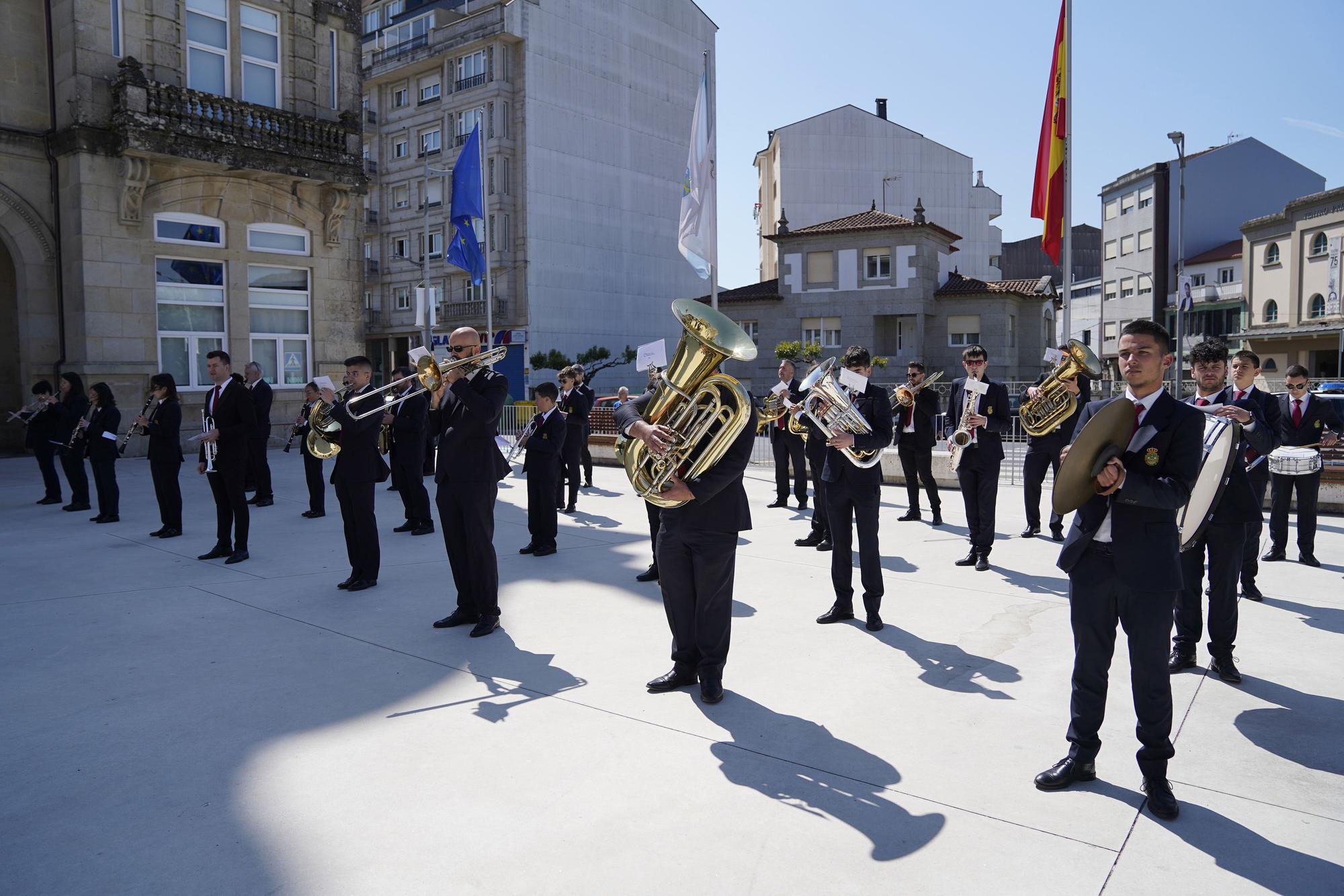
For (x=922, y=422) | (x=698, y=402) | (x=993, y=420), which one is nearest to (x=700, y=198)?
(x=922, y=422)

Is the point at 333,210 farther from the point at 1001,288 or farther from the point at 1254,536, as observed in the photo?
the point at 1001,288

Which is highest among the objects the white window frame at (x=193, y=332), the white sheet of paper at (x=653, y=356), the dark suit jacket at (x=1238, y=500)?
the white window frame at (x=193, y=332)

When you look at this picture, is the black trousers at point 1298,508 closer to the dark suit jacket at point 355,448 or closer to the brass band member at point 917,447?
the brass band member at point 917,447

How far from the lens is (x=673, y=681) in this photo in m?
5.12

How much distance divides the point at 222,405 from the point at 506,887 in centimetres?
729

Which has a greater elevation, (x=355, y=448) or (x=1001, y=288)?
(x=1001, y=288)

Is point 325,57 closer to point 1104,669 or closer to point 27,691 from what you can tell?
point 27,691

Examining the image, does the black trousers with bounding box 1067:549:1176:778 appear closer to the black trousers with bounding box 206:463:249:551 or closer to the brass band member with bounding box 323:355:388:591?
the brass band member with bounding box 323:355:388:591

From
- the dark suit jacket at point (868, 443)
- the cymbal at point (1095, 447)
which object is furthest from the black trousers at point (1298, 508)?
the cymbal at point (1095, 447)

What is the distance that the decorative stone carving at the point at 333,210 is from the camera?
2177 centimetres

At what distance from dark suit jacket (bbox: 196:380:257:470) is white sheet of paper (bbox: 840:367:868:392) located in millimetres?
5966

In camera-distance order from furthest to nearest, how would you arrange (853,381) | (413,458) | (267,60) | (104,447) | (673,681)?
(267,60) < (104,447) < (413,458) < (853,381) < (673,681)

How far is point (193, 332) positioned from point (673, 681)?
→ 19009 mm

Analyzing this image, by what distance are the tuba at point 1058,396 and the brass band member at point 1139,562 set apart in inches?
181
